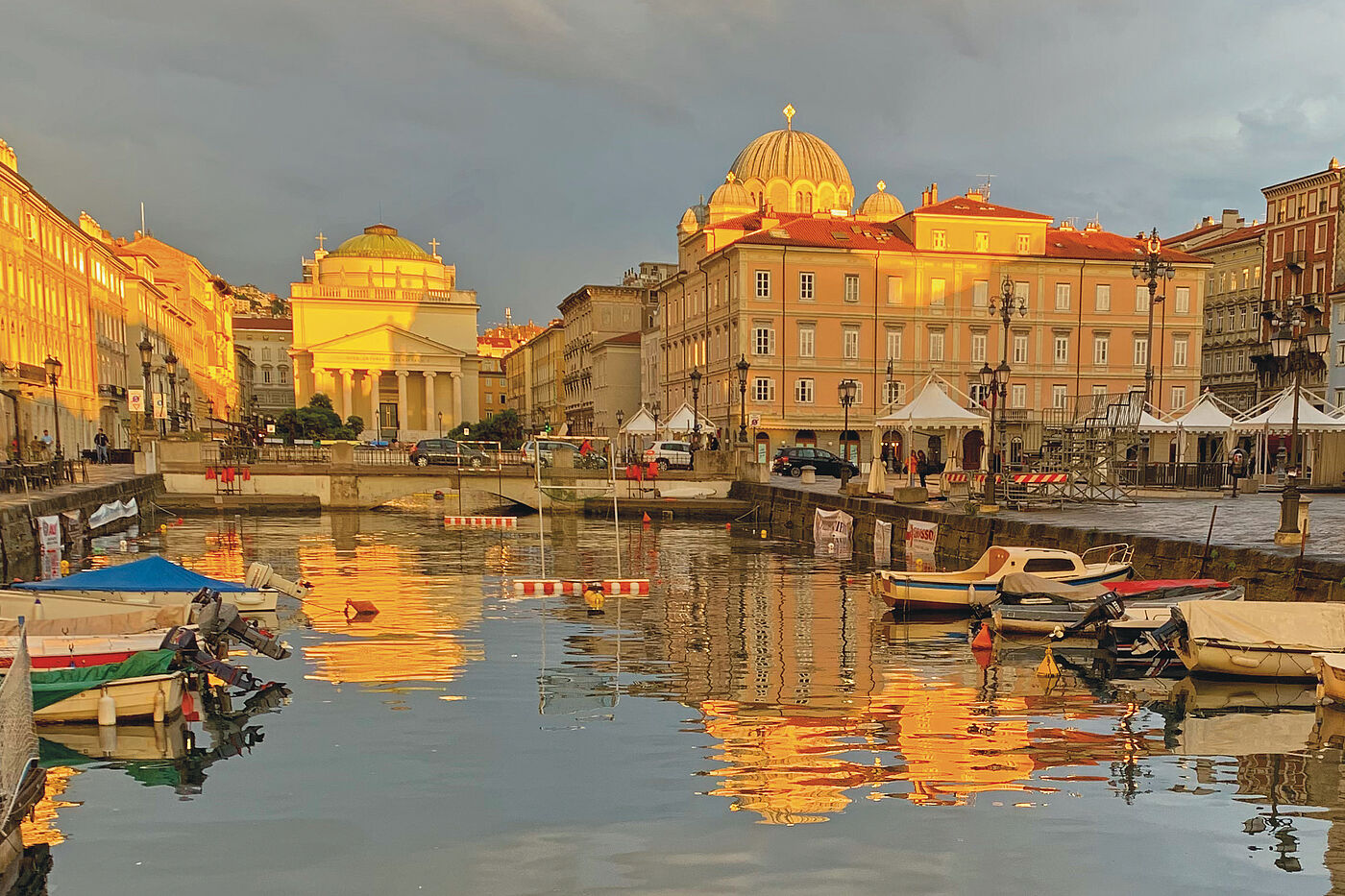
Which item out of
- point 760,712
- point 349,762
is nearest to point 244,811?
point 349,762

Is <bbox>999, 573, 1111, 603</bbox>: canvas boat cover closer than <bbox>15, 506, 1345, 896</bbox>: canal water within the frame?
No

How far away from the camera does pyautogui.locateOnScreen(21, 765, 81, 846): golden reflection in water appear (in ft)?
31.6

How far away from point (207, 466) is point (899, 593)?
39.3 m

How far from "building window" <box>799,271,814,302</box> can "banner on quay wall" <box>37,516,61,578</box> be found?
46.9 m

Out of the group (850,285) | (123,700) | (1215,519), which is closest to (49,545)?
(123,700)

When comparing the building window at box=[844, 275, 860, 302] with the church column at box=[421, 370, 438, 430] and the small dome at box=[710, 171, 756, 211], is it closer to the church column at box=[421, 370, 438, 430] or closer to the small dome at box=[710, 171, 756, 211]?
the small dome at box=[710, 171, 756, 211]

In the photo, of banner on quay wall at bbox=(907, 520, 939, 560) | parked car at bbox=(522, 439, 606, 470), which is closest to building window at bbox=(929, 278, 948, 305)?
parked car at bbox=(522, 439, 606, 470)

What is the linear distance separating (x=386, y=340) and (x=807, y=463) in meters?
68.1

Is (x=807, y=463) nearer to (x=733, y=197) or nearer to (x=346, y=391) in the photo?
(x=733, y=197)

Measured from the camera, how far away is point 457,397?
112 m

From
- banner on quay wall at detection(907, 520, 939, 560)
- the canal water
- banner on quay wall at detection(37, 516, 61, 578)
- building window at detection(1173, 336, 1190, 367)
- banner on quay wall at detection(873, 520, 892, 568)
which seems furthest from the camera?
building window at detection(1173, 336, 1190, 367)

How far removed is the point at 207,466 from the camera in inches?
1932

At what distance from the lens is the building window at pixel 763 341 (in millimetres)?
64500

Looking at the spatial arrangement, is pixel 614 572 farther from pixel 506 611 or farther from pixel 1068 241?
pixel 1068 241
